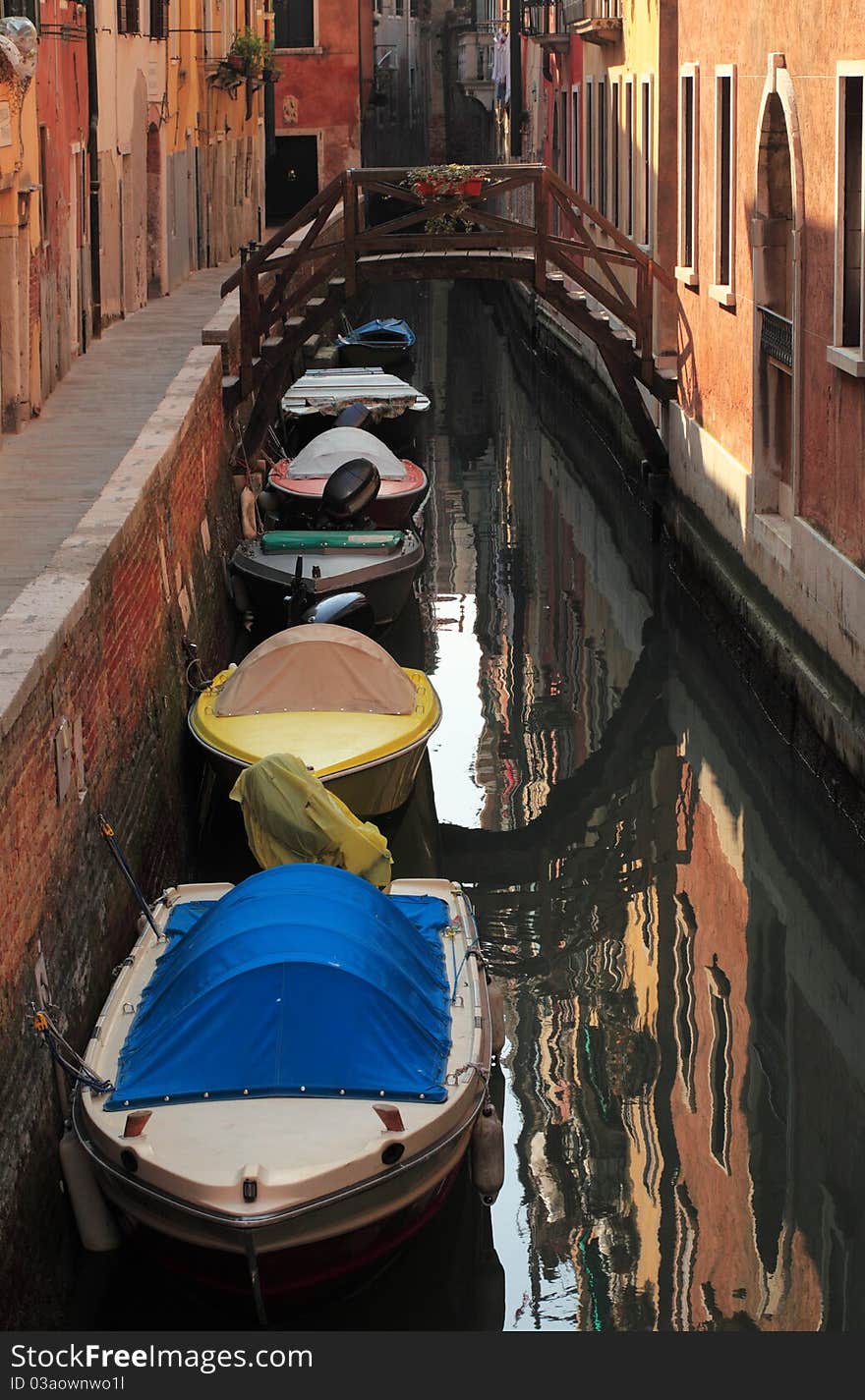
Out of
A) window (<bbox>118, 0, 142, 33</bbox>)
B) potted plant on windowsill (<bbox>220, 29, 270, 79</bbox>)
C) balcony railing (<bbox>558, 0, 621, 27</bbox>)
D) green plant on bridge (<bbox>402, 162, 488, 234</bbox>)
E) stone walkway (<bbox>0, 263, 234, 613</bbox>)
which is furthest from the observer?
potted plant on windowsill (<bbox>220, 29, 270, 79</bbox>)

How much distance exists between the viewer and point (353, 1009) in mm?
6746

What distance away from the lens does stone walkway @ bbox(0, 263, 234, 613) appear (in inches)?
434

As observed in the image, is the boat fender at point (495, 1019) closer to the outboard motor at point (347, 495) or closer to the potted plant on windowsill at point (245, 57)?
the outboard motor at point (347, 495)

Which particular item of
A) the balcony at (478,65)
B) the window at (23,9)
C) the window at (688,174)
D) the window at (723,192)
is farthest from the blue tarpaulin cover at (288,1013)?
the balcony at (478,65)

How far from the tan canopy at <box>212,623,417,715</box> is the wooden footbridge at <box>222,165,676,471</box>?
5.87 m

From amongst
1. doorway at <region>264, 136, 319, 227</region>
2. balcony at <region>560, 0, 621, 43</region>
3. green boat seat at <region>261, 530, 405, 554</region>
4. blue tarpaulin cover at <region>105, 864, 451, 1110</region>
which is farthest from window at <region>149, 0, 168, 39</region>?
blue tarpaulin cover at <region>105, 864, 451, 1110</region>

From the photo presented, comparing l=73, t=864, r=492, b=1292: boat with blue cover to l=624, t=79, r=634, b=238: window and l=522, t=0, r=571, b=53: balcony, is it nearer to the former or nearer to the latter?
l=624, t=79, r=634, b=238: window

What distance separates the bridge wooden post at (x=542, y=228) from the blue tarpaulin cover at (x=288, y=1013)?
9.98m

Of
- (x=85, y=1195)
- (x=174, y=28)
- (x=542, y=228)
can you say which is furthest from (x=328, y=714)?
(x=174, y=28)

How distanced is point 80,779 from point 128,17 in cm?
1474

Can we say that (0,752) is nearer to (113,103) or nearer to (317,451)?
(317,451)

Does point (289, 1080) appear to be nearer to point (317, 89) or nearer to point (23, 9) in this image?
point (23, 9)

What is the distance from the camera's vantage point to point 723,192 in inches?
575

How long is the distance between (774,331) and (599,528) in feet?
19.4
